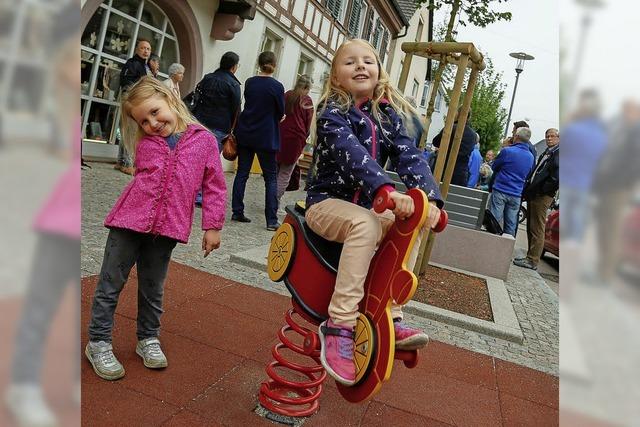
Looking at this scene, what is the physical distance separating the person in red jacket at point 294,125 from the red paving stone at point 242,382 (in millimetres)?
3334

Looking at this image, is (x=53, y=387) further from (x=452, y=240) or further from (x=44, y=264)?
(x=452, y=240)

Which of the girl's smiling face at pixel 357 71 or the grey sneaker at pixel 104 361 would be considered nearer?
the girl's smiling face at pixel 357 71

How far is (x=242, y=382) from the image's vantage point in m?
2.73

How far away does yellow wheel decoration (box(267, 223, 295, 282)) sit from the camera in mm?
2406

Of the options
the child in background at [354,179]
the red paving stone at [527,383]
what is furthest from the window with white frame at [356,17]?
the child in background at [354,179]

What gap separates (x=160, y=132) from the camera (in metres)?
2.61

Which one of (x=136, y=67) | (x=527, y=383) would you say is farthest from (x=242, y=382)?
(x=136, y=67)

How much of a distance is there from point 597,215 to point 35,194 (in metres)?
0.32

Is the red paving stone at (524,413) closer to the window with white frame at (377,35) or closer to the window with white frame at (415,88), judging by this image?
the window with white frame at (377,35)

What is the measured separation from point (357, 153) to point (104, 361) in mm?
1408

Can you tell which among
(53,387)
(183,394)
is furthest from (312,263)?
(53,387)

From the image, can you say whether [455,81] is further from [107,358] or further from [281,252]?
[107,358]

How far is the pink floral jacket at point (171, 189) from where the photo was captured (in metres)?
2.53

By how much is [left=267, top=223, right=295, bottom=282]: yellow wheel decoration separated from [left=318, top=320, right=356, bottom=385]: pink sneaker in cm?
37
